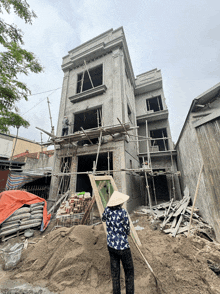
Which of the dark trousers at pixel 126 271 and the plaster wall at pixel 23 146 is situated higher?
the plaster wall at pixel 23 146

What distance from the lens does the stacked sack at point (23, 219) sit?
17.6 feet

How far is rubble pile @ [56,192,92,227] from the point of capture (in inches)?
251

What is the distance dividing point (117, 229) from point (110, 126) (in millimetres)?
6059

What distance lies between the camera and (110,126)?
791 cm

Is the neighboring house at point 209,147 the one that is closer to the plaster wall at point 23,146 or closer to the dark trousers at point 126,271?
the dark trousers at point 126,271

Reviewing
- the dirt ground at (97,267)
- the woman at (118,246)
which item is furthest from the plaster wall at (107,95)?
the dirt ground at (97,267)

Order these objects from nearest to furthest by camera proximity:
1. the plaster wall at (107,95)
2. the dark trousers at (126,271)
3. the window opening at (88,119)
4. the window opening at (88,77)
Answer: the dark trousers at (126,271) → the plaster wall at (107,95) → the window opening at (88,119) → the window opening at (88,77)

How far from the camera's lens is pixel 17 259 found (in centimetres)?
368

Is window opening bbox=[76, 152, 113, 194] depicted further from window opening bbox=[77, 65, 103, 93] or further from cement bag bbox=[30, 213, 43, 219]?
window opening bbox=[77, 65, 103, 93]

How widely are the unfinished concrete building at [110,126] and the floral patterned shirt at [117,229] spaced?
4624 mm

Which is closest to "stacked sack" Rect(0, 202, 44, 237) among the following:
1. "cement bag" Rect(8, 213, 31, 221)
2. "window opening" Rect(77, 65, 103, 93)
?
"cement bag" Rect(8, 213, 31, 221)

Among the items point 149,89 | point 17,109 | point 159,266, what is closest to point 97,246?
point 159,266

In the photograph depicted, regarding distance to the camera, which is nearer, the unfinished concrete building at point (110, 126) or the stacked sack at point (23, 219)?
the stacked sack at point (23, 219)

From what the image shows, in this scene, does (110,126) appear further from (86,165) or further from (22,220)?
(86,165)
